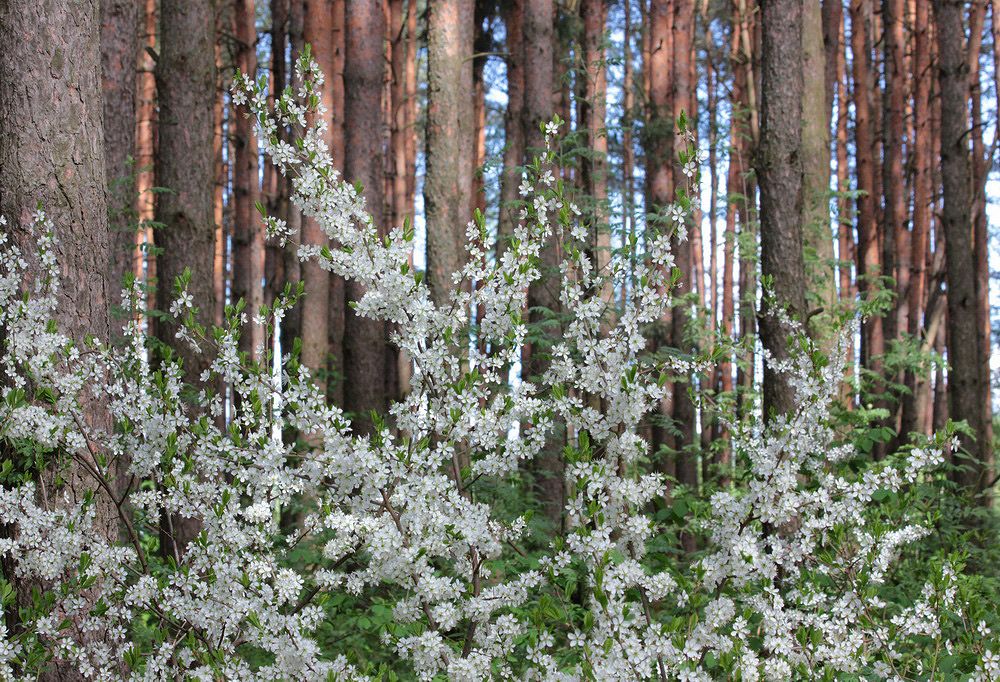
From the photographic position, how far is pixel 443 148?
27.3 feet

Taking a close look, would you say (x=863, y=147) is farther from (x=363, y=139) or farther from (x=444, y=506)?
(x=444, y=506)

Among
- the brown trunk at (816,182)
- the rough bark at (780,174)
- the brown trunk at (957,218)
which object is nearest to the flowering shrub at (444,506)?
the rough bark at (780,174)

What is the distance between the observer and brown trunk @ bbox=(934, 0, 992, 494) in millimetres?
8367

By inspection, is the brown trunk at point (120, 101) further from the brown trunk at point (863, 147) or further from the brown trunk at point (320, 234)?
the brown trunk at point (863, 147)

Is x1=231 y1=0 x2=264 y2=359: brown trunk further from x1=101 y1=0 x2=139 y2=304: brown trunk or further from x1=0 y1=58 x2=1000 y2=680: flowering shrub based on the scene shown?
x1=0 y1=58 x2=1000 y2=680: flowering shrub

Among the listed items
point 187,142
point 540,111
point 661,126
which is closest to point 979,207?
point 661,126

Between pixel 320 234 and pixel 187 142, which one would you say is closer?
pixel 187 142

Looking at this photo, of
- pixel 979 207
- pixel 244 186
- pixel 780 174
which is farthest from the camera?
pixel 244 186

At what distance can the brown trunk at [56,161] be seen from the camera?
392cm

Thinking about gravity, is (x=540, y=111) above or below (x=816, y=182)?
above

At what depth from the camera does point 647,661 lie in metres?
2.73

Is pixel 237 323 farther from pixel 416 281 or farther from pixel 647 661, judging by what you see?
pixel 647 661

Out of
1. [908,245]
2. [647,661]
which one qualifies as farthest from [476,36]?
[647,661]

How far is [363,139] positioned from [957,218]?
6104 mm
